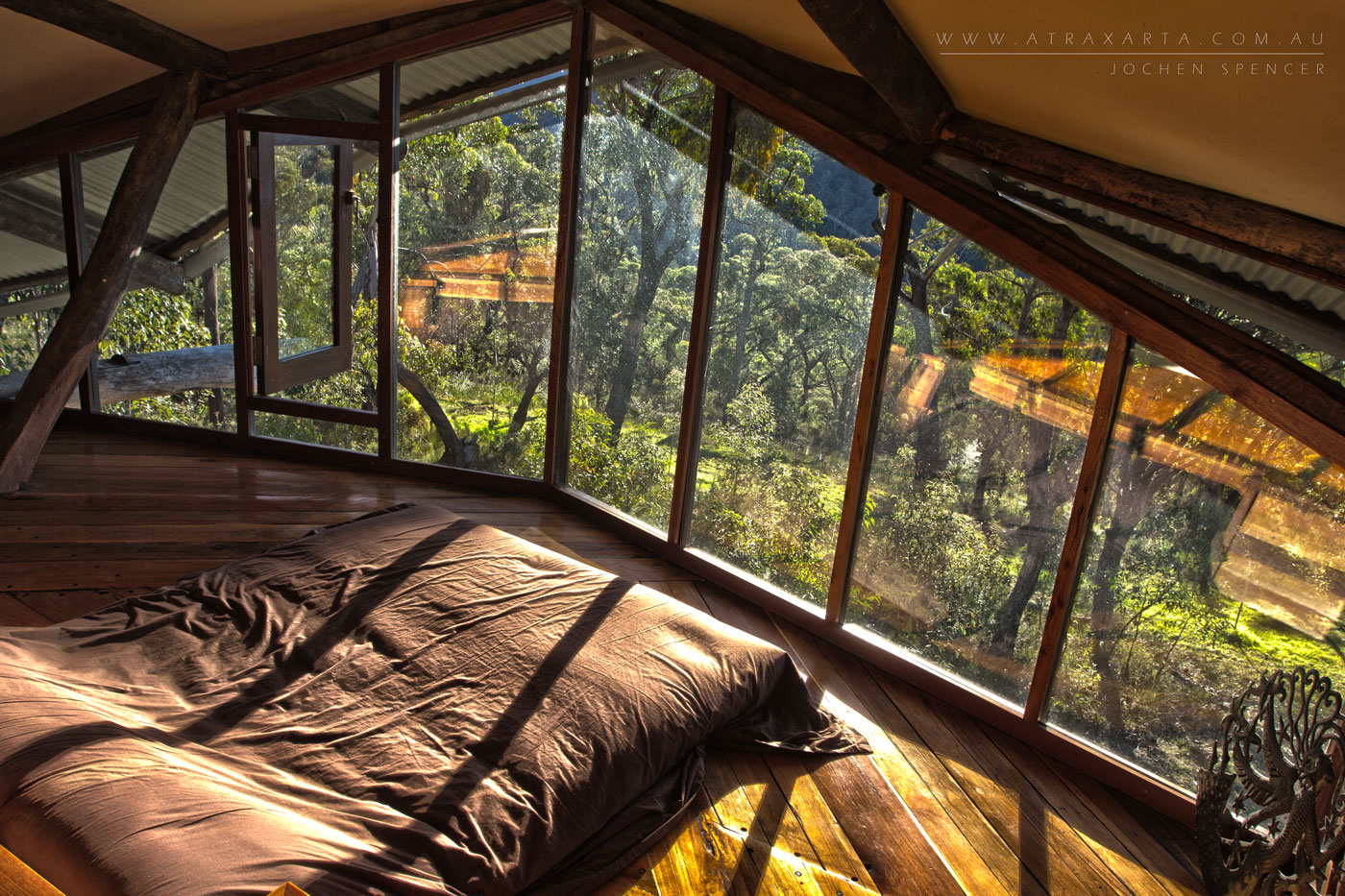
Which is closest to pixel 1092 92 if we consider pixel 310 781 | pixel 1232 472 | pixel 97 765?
pixel 1232 472

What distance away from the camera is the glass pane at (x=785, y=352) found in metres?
3.51

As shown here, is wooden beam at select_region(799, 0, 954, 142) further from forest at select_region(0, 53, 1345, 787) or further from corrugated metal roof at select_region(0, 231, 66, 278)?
corrugated metal roof at select_region(0, 231, 66, 278)

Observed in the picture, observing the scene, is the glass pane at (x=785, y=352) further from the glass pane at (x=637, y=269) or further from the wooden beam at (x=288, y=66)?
the wooden beam at (x=288, y=66)

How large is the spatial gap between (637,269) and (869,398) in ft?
4.99

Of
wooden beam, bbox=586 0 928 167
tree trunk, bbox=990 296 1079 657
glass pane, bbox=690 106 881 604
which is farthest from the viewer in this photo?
glass pane, bbox=690 106 881 604

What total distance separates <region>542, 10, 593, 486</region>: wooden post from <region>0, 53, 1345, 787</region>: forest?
62 mm

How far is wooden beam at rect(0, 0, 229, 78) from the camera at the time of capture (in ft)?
12.6

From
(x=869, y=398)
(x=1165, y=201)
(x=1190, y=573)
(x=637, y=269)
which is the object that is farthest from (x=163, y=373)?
(x=1190, y=573)

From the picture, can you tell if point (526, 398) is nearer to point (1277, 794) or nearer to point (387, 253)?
point (387, 253)

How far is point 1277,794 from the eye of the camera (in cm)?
219

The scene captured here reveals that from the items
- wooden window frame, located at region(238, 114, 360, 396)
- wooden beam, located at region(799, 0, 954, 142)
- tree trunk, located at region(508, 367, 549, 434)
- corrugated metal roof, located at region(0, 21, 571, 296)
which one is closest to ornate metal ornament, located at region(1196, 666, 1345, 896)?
wooden beam, located at region(799, 0, 954, 142)

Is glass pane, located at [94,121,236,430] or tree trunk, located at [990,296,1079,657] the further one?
glass pane, located at [94,121,236,430]

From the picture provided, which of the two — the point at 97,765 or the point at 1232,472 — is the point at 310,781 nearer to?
the point at 97,765

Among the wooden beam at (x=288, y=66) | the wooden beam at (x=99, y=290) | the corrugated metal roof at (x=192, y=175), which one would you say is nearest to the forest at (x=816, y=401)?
the corrugated metal roof at (x=192, y=175)
